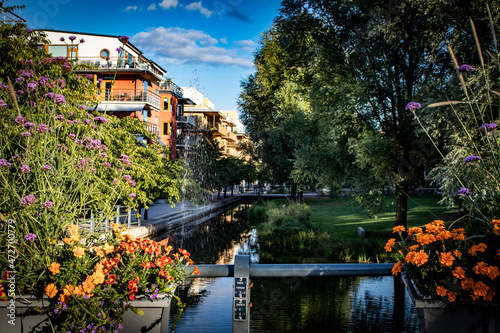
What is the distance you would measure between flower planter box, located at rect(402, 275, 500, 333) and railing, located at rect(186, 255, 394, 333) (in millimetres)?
375

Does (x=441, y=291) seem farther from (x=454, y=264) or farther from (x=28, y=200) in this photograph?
(x=28, y=200)

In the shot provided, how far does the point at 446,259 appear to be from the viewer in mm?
2229

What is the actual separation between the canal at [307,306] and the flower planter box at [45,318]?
136 inches

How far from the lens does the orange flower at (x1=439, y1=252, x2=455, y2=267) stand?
2209mm

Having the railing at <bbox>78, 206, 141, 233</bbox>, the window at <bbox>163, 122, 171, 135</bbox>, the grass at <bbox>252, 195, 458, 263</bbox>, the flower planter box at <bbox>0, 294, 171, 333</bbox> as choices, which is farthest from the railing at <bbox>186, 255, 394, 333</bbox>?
the window at <bbox>163, 122, 171, 135</bbox>

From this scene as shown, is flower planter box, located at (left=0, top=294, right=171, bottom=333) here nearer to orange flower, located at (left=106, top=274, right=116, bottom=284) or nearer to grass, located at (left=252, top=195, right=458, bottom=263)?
orange flower, located at (left=106, top=274, right=116, bottom=284)

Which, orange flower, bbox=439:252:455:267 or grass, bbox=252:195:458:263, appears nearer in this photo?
orange flower, bbox=439:252:455:267

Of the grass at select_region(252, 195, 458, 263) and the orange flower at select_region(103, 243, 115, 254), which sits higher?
the orange flower at select_region(103, 243, 115, 254)

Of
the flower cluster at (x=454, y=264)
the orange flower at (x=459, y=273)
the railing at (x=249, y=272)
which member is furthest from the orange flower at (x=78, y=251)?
the orange flower at (x=459, y=273)

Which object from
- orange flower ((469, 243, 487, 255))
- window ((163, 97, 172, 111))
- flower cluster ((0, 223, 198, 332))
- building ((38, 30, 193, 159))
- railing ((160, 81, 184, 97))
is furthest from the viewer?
window ((163, 97, 172, 111))

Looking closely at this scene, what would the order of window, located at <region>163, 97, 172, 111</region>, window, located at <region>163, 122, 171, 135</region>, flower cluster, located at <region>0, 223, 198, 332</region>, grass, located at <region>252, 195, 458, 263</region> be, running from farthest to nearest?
1. window, located at <region>163, 97, 172, 111</region>
2. window, located at <region>163, 122, 171, 135</region>
3. grass, located at <region>252, 195, 458, 263</region>
4. flower cluster, located at <region>0, 223, 198, 332</region>

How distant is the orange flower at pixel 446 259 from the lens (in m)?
2.21

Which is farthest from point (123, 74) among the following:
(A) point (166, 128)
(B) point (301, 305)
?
(B) point (301, 305)

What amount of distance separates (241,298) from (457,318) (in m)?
1.26
